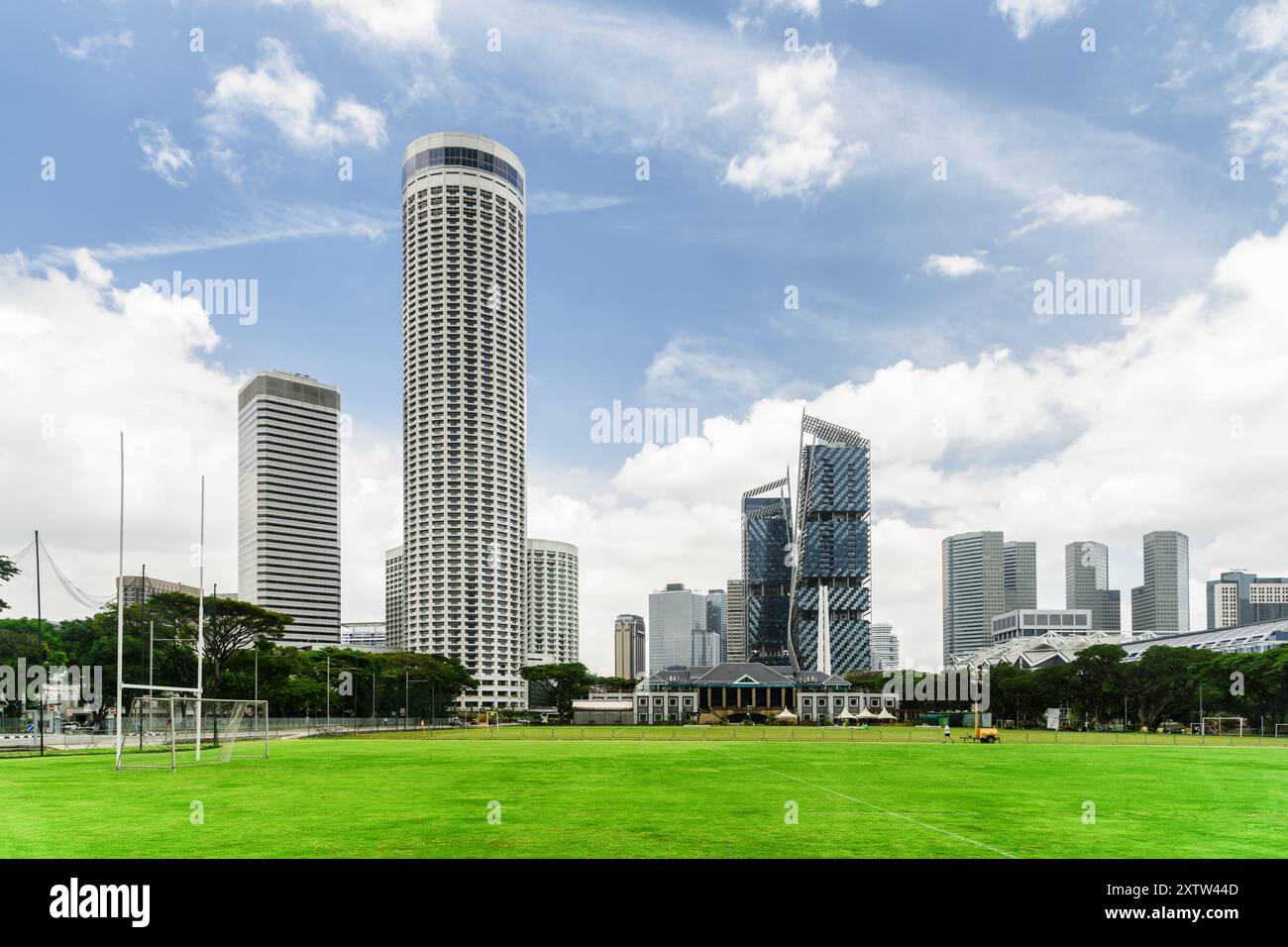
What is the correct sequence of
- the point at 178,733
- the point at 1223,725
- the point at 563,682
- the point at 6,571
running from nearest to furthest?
the point at 178,733 → the point at 6,571 → the point at 1223,725 → the point at 563,682

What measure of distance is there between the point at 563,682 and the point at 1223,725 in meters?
93.0

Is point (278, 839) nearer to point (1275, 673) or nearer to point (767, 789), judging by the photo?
point (767, 789)

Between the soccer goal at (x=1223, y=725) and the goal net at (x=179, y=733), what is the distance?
8622 cm

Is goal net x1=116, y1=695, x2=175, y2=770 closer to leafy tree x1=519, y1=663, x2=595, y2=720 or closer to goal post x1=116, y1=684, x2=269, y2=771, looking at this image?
goal post x1=116, y1=684, x2=269, y2=771

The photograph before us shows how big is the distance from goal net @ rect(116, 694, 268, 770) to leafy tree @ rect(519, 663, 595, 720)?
328 feet

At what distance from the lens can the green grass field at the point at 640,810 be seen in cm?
1848

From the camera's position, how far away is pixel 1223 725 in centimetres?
10575
